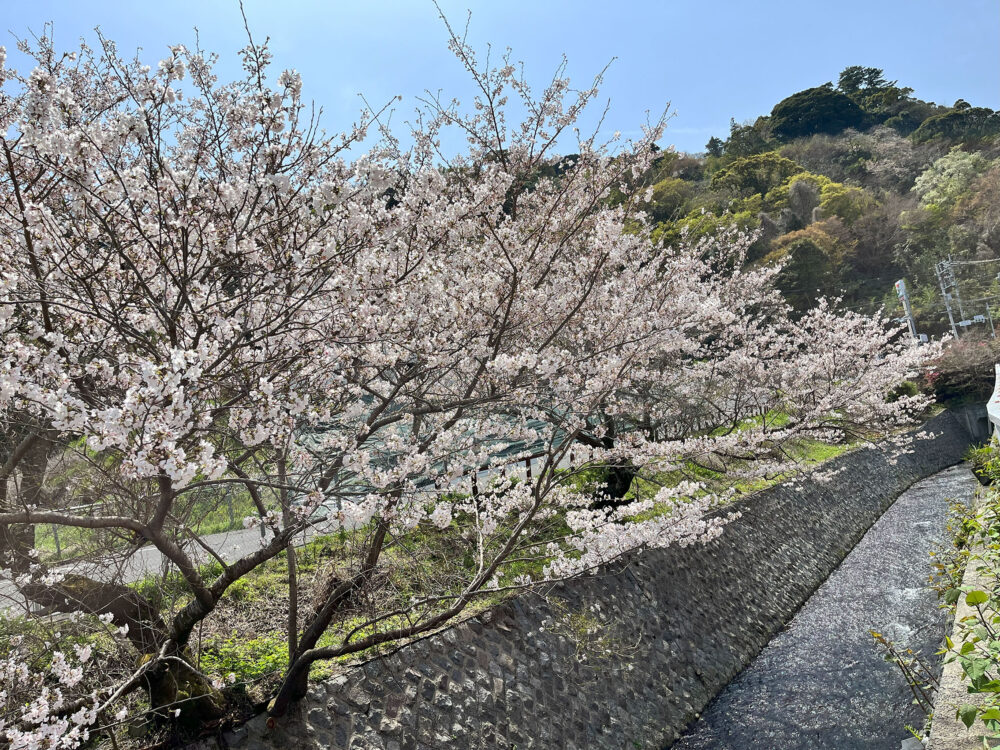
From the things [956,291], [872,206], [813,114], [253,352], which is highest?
[813,114]

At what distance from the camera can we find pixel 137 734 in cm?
425

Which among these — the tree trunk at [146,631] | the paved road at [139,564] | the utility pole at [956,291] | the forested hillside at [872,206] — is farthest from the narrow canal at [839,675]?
the utility pole at [956,291]

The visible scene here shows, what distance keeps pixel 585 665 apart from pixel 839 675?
14.1 feet

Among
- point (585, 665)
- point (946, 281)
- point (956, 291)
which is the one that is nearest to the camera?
point (585, 665)

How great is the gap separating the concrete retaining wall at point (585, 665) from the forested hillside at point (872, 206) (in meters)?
23.7

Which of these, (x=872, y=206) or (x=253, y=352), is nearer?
(x=253, y=352)

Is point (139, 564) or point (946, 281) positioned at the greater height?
point (946, 281)

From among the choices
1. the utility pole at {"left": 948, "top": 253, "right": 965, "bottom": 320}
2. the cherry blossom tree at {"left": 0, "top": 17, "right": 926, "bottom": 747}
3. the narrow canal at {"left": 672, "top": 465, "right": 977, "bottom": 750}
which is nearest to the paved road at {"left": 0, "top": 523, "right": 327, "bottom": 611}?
the cherry blossom tree at {"left": 0, "top": 17, "right": 926, "bottom": 747}

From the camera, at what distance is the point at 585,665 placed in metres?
7.03

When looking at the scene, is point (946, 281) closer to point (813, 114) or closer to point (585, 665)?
point (813, 114)

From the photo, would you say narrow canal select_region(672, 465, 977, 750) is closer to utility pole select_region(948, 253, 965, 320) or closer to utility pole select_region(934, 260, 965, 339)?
utility pole select_region(934, 260, 965, 339)

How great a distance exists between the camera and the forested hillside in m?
37.8

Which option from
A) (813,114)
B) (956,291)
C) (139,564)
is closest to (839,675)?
(139,564)

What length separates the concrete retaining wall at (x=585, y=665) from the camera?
502 centimetres
